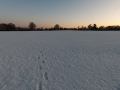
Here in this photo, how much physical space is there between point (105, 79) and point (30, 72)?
317cm

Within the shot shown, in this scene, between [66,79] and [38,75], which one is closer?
[66,79]

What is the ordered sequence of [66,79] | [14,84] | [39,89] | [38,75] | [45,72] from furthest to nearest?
[45,72] → [38,75] → [66,79] → [14,84] → [39,89]

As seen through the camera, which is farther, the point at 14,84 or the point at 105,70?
the point at 105,70

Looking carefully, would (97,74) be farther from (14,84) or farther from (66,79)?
(14,84)

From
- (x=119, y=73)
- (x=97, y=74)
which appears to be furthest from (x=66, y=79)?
(x=119, y=73)

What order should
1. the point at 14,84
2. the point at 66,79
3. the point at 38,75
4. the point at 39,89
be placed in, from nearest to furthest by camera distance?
the point at 39,89 → the point at 14,84 → the point at 66,79 → the point at 38,75

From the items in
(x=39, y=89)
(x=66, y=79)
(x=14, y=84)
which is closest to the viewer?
(x=39, y=89)

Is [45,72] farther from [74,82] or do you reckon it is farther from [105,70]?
[105,70]

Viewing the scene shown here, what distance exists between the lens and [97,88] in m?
3.54

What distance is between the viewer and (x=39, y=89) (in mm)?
3457

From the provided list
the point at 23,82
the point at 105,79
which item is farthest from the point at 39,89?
the point at 105,79

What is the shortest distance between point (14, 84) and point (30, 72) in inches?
42.5

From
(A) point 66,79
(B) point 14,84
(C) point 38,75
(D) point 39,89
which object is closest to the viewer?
(D) point 39,89

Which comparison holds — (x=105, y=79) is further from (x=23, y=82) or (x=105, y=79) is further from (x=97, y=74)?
(x=23, y=82)
